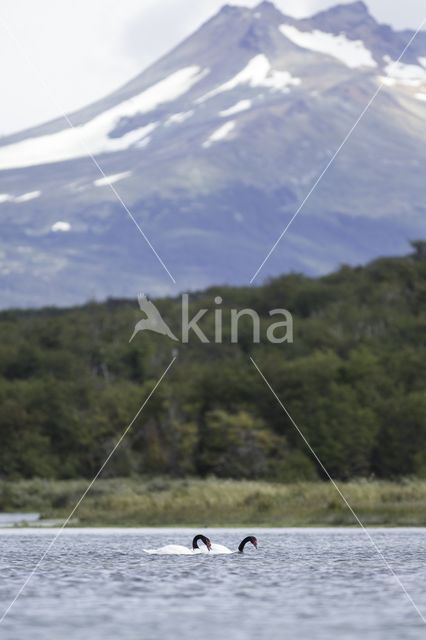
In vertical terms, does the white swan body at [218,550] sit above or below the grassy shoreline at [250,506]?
above

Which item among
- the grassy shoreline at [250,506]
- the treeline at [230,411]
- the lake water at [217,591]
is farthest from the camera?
the treeline at [230,411]

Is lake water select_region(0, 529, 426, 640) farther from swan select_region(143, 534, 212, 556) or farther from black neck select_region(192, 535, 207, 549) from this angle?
black neck select_region(192, 535, 207, 549)

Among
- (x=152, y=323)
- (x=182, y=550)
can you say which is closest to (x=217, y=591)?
(x=182, y=550)

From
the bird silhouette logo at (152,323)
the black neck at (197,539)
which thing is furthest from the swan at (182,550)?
the bird silhouette logo at (152,323)

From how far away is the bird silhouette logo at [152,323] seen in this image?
103256 mm

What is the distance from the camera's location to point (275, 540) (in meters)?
37.8

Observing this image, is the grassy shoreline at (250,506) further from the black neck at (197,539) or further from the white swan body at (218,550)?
the black neck at (197,539)

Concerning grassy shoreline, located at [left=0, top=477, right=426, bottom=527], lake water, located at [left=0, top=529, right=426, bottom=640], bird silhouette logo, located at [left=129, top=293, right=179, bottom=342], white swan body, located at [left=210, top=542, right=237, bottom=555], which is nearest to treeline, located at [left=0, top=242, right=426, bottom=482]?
bird silhouette logo, located at [left=129, top=293, right=179, bottom=342]

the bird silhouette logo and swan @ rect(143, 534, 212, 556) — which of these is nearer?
swan @ rect(143, 534, 212, 556)

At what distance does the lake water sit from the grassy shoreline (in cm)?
712

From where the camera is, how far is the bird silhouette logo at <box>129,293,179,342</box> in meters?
103

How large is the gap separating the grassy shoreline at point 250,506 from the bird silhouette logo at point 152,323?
45.1 metres

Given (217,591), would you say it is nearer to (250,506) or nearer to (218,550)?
(218,550)

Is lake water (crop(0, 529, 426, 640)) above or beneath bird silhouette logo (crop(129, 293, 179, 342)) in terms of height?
above
